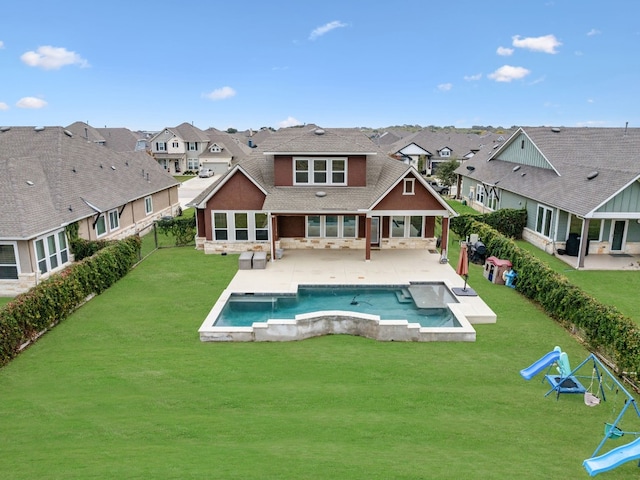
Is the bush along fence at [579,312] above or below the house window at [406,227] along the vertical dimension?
below

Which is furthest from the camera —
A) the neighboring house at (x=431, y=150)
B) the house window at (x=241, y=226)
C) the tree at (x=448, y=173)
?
the neighboring house at (x=431, y=150)

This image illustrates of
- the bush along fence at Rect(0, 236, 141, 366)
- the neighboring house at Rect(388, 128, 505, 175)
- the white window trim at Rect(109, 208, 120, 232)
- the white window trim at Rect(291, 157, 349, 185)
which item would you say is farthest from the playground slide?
the neighboring house at Rect(388, 128, 505, 175)

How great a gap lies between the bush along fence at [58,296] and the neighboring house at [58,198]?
2.31 m

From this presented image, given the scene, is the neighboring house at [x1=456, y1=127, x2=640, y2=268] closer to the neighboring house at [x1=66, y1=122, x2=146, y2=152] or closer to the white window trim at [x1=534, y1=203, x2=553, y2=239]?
the white window trim at [x1=534, y1=203, x2=553, y2=239]

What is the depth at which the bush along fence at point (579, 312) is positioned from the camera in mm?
12070

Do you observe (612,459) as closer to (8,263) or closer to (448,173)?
(8,263)

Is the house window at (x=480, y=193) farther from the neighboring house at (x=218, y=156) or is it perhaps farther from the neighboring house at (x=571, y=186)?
the neighboring house at (x=218, y=156)

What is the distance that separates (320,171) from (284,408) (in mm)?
16640

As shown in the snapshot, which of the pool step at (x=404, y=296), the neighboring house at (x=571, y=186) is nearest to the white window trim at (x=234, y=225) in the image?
the pool step at (x=404, y=296)

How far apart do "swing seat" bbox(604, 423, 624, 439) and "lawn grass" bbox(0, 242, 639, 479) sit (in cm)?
35

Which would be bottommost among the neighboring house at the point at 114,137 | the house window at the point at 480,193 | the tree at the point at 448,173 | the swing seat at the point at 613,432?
the swing seat at the point at 613,432

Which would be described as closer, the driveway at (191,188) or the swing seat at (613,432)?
the swing seat at (613,432)

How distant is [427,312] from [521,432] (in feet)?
25.1

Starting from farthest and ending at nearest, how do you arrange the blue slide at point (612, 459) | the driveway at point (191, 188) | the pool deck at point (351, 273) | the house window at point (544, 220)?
the driveway at point (191, 188), the house window at point (544, 220), the pool deck at point (351, 273), the blue slide at point (612, 459)
